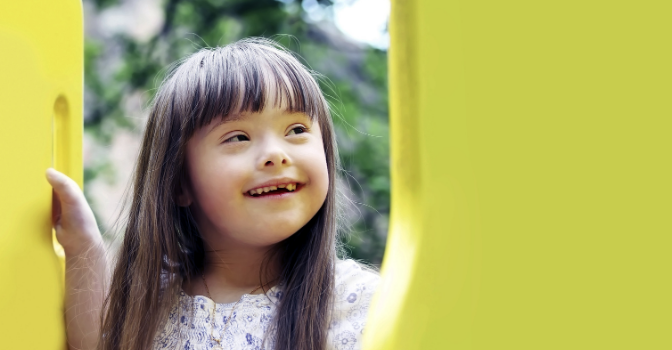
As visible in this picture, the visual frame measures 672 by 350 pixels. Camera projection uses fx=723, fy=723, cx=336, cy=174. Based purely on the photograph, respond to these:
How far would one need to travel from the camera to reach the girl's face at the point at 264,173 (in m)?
1.15

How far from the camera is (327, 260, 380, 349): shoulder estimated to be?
46.2 inches

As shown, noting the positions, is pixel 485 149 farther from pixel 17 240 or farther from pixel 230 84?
pixel 17 240

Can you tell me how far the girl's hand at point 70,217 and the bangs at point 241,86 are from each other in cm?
23

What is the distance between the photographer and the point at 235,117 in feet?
3.84

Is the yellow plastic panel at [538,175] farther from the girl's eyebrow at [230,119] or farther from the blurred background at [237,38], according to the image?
the blurred background at [237,38]

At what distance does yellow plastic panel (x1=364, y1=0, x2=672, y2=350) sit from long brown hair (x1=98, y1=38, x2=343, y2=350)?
2.02ft

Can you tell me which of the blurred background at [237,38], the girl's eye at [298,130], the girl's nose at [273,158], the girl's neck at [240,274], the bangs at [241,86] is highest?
the blurred background at [237,38]

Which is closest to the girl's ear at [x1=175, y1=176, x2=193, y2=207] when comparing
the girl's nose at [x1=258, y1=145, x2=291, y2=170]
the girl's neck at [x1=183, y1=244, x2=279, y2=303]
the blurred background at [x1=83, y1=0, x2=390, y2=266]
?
the girl's neck at [x1=183, y1=244, x2=279, y2=303]

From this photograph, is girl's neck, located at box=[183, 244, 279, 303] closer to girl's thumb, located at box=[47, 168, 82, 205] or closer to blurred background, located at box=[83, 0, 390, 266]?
Answer: girl's thumb, located at box=[47, 168, 82, 205]

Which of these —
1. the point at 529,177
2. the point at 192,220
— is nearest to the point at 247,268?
the point at 192,220

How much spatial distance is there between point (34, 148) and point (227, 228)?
347 mm

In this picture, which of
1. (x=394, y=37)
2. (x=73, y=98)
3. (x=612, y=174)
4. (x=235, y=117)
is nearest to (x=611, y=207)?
(x=612, y=174)

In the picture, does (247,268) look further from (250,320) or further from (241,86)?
(241,86)

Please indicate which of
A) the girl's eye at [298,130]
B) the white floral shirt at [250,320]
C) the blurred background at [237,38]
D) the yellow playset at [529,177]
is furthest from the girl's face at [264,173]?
the blurred background at [237,38]
